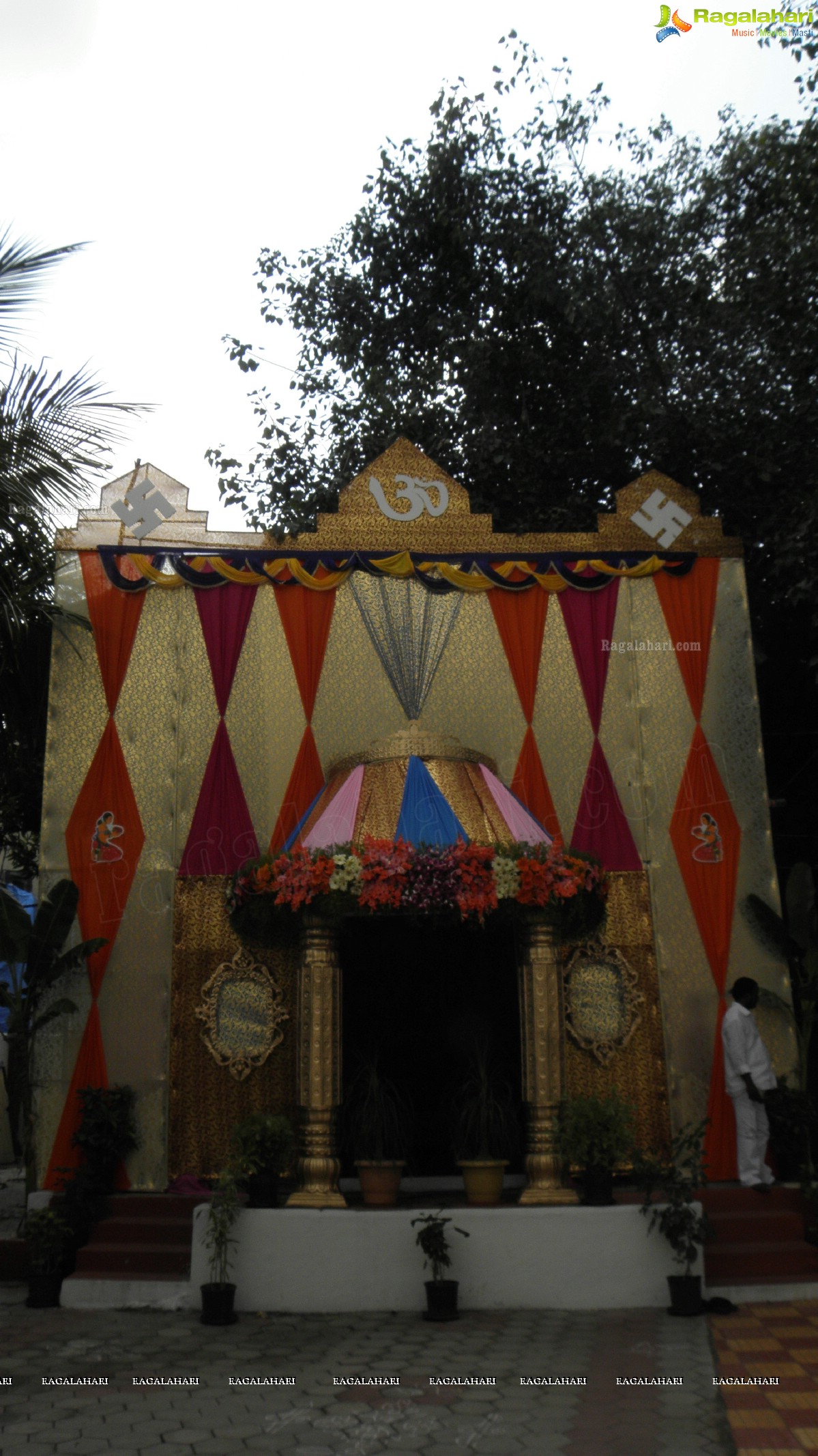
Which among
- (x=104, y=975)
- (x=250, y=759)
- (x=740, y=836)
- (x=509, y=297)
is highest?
(x=509, y=297)

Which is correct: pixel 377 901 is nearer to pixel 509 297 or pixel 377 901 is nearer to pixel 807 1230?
pixel 807 1230

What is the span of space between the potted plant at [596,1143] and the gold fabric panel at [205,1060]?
6.59 feet

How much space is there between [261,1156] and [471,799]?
2.71 metres

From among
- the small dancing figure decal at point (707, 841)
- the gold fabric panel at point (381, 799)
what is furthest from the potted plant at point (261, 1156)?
the small dancing figure decal at point (707, 841)

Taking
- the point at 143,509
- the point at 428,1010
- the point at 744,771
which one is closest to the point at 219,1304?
the point at 428,1010

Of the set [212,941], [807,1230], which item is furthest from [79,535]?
[807,1230]

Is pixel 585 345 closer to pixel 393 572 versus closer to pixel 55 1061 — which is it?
pixel 393 572

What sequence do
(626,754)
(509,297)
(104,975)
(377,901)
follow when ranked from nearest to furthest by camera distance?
(377,901)
(104,975)
(626,754)
(509,297)

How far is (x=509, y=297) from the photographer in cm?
1251

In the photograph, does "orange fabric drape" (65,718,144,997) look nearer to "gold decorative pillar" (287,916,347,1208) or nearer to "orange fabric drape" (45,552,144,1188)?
"orange fabric drape" (45,552,144,1188)

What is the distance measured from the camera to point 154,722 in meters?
9.01

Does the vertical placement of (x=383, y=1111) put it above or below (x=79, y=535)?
below

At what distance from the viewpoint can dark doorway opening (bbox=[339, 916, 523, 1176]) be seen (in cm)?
871

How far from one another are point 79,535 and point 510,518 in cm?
515
